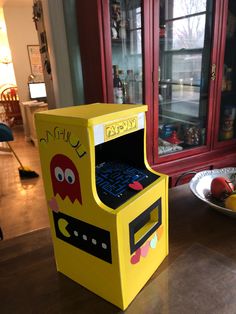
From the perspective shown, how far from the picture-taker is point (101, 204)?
50 centimetres

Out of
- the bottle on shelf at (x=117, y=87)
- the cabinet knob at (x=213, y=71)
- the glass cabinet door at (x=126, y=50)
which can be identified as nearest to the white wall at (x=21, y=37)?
the glass cabinet door at (x=126, y=50)

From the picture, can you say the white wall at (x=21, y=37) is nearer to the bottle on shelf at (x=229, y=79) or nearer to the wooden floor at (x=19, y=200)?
the wooden floor at (x=19, y=200)

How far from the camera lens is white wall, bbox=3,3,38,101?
13.8ft

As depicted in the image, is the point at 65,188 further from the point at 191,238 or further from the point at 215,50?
the point at 215,50

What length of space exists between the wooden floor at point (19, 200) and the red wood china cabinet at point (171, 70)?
1195 millimetres

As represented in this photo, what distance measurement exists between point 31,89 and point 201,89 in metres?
3.45

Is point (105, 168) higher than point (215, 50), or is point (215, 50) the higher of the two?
point (215, 50)

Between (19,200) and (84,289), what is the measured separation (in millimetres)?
2215

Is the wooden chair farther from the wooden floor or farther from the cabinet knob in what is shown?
the cabinet knob

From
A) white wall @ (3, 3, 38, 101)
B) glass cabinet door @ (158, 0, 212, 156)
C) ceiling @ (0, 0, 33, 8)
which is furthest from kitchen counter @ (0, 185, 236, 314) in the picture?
white wall @ (3, 3, 38, 101)

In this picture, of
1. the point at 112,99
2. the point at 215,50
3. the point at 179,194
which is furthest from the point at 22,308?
the point at 215,50

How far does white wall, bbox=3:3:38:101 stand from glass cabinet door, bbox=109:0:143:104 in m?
3.28

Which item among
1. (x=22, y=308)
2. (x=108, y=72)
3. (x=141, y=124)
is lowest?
(x=22, y=308)

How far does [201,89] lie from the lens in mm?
1886
